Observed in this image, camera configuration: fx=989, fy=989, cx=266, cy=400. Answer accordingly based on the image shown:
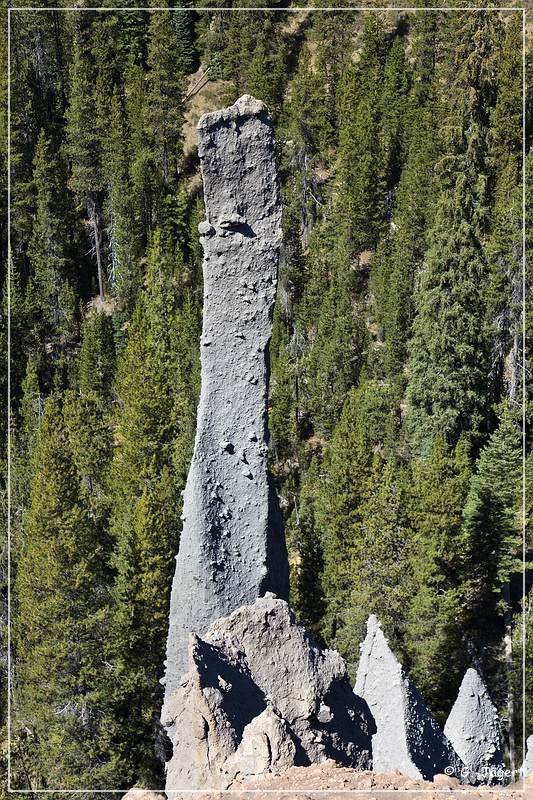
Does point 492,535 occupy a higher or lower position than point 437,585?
higher

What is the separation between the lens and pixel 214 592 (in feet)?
52.4

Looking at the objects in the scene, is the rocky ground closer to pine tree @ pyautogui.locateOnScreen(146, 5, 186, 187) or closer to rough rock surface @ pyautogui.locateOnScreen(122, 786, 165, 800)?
rough rock surface @ pyautogui.locateOnScreen(122, 786, 165, 800)

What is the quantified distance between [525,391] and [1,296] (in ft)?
85.9

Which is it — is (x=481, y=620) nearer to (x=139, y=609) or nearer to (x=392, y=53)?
(x=139, y=609)

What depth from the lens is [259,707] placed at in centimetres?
1253

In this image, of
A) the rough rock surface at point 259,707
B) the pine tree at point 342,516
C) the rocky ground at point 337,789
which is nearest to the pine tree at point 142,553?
the pine tree at point 342,516

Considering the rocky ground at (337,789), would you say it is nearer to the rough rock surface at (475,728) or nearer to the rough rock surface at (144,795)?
the rough rock surface at (144,795)

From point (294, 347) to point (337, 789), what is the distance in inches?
1456

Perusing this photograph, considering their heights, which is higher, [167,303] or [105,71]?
[105,71]

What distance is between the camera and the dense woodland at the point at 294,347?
79.0 ft

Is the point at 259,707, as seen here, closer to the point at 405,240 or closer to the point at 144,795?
the point at 144,795

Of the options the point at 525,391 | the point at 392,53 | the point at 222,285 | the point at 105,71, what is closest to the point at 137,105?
the point at 105,71

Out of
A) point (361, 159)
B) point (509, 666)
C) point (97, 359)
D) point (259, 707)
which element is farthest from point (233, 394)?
point (361, 159)

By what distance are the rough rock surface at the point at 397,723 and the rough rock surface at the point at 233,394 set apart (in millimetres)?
1990
